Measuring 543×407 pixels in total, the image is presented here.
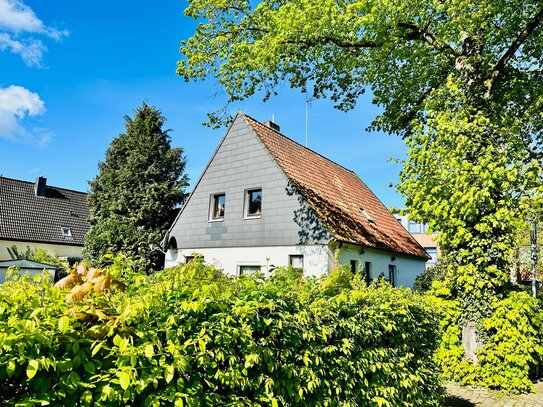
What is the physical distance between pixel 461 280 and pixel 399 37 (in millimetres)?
6960

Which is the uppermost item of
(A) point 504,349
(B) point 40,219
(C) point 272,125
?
(C) point 272,125

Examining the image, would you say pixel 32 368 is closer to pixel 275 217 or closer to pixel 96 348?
pixel 96 348

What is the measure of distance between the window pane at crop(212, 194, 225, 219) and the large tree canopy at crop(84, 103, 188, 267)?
7102 mm

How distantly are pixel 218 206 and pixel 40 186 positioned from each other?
79.5 ft

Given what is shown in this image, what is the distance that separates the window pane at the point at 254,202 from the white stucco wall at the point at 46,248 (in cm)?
2217

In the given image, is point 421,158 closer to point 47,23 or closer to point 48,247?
point 47,23

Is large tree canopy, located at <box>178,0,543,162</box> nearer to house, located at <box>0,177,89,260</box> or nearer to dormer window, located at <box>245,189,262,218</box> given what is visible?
dormer window, located at <box>245,189,262,218</box>

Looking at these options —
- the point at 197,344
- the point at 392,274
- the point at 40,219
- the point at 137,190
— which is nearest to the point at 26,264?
the point at 137,190

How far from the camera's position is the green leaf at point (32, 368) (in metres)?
1.82

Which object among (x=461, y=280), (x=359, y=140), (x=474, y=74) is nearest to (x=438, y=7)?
(x=474, y=74)

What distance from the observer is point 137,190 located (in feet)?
83.9

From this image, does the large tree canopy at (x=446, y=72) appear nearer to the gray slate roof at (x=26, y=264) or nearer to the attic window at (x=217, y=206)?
the attic window at (x=217, y=206)

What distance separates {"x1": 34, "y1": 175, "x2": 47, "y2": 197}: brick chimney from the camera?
110 feet

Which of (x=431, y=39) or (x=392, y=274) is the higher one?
(x=431, y=39)
